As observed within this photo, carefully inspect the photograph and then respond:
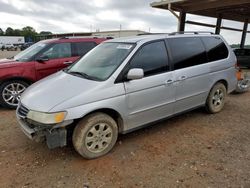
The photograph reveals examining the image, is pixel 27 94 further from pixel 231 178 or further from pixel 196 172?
pixel 231 178

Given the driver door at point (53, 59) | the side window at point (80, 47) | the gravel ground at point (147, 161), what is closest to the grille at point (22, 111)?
the gravel ground at point (147, 161)

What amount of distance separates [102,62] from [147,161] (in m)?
1.75

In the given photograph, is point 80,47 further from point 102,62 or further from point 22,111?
point 22,111

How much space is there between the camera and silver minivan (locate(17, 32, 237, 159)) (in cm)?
303

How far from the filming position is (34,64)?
228 inches

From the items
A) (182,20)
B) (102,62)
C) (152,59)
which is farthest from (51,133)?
(182,20)

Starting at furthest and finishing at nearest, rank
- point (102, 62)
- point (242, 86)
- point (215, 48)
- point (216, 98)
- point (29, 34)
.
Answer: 1. point (29, 34)
2. point (242, 86)
3. point (216, 98)
4. point (215, 48)
5. point (102, 62)

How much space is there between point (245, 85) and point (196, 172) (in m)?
5.22

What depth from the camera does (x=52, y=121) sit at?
289 centimetres

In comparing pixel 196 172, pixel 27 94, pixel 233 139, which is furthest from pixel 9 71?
pixel 233 139

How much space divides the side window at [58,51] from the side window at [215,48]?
3703mm

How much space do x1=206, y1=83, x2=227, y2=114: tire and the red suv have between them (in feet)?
12.5

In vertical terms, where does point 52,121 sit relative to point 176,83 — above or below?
below

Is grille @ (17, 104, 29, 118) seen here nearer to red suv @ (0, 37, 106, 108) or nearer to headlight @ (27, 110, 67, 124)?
headlight @ (27, 110, 67, 124)
